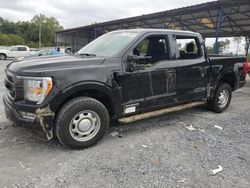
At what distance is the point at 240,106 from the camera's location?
24.8ft

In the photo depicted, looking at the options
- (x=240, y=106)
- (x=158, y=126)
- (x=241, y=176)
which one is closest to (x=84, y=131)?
(x=158, y=126)

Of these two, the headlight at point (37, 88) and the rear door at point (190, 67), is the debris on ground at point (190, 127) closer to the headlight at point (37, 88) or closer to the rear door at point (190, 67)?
the rear door at point (190, 67)

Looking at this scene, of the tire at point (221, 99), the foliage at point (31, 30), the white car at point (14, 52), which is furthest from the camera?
the foliage at point (31, 30)

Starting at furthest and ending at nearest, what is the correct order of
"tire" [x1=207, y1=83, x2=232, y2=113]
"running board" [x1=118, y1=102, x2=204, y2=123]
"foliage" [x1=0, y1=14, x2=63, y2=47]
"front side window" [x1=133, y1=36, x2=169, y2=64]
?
"foliage" [x1=0, y1=14, x2=63, y2=47] < "tire" [x1=207, y1=83, x2=232, y2=113] < "front side window" [x1=133, y1=36, x2=169, y2=64] < "running board" [x1=118, y1=102, x2=204, y2=123]

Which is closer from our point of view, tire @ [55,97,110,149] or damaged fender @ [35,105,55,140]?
damaged fender @ [35,105,55,140]

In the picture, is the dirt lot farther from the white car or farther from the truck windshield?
the white car

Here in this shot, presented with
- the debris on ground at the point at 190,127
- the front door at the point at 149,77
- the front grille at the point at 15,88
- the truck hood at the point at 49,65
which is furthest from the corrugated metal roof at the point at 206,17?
the front grille at the point at 15,88

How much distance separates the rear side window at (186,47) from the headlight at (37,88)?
2.68m

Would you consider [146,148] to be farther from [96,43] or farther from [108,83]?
[96,43]

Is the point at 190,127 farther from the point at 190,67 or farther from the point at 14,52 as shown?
the point at 14,52

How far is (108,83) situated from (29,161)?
1.64 metres

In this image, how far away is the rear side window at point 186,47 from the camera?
17.5 ft

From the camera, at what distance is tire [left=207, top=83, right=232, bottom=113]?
6422 mm

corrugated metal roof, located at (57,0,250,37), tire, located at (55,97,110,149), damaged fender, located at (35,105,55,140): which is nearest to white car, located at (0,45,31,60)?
corrugated metal roof, located at (57,0,250,37)
